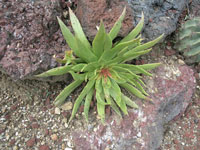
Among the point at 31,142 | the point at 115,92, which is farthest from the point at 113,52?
the point at 31,142

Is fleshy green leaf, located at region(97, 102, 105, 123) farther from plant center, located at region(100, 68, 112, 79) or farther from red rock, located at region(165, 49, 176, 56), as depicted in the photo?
red rock, located at region(165, 49, 176, 56)

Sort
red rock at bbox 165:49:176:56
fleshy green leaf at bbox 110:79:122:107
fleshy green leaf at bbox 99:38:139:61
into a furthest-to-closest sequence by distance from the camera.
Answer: red rock at bbox 165:49:176:56
fleshy green leaf at bbox 110:79:122:107
fleshy green leaf at bbox 99:38:139:61

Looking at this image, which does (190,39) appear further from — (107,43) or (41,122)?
(41,122)

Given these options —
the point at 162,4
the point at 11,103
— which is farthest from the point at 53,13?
the point at 162,4

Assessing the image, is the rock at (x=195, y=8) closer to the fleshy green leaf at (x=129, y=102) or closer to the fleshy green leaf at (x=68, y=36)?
the fleshy green leaf at (x=129, y=102)

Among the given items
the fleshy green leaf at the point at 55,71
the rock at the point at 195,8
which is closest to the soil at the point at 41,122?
the fleshy green leaf at the point at 55,71

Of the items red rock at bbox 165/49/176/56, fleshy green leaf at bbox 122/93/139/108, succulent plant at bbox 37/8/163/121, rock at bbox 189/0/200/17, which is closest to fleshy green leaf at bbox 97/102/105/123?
succulent plant at bbox 37/8/163/121

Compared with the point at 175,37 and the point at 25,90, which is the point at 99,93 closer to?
the point at 25,90

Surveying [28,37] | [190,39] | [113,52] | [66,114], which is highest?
[28,37]
